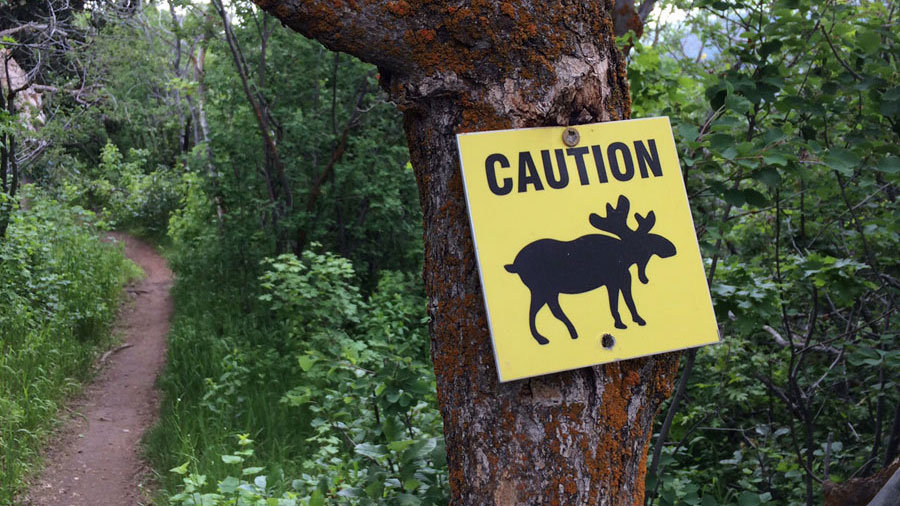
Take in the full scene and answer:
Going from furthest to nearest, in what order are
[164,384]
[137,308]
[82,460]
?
[137,308] → [164,384] → [82,460]

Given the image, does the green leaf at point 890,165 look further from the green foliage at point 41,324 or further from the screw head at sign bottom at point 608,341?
the green foliage at point 41,324

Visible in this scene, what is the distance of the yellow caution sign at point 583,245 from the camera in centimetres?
119

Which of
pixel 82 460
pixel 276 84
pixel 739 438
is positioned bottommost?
pixel 739 438

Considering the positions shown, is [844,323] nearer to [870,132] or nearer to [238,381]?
[870,132]

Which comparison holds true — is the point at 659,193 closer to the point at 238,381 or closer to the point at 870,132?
the point at 870,132

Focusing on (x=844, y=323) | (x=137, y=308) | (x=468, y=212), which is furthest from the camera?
(x=137, y=308)

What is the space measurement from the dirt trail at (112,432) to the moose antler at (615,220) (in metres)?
3.83

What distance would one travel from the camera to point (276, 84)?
7.07 m

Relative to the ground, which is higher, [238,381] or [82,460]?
[238,381]

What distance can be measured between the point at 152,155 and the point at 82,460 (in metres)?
16.8

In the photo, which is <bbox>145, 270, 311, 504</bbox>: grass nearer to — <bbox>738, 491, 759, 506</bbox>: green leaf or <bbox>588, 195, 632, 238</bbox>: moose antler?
<bbox>738, 491, 759, 506</bbox>: green leaf

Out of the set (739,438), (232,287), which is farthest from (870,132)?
(232,287)

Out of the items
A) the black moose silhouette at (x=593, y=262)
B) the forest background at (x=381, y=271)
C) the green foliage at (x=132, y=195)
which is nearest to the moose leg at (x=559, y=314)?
the black moose silhouette at (x=593, y=262)

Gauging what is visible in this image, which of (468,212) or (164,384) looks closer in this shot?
(468,212)
